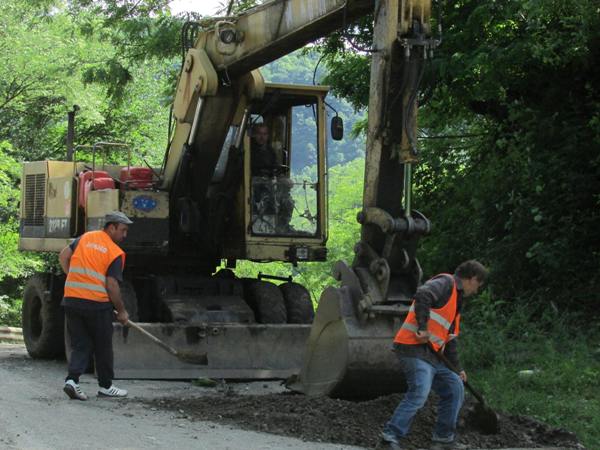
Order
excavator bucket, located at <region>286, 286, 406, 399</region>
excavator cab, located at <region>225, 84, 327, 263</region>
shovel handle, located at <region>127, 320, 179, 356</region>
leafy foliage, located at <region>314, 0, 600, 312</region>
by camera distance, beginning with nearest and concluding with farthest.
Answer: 1. excavator bucket, located at <region>286, 286, 406, 399</region>
2. shovel handle, located at <region>127, 320, 179, 356</region>
3. excavator cab, located at <region>225, 84, 327, 263</region>
4. leafy foliage, located at <region>314, 0, 600, 312</region>

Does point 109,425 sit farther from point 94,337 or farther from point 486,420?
point 486,420

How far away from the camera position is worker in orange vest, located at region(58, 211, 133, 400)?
403 inches

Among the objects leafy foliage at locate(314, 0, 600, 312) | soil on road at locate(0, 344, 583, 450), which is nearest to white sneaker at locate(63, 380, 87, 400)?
soil on road at locate(0, 344, 583, 450)

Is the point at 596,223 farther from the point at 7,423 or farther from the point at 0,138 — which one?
the point at 0,138

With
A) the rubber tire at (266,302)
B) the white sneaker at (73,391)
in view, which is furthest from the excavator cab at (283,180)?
the white sneaker at (73,391)

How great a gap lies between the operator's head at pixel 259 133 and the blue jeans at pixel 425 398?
5.15 m

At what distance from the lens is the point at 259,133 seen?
12.7 meters

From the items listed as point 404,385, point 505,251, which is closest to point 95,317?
point 404,385

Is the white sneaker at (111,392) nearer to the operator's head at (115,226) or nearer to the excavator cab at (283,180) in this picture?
the operator's head at (115,226)

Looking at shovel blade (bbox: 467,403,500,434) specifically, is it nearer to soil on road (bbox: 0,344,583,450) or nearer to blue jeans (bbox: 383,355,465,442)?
soil on road (bbox: 0,344,583,450)

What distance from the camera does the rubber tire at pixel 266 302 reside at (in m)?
12.7

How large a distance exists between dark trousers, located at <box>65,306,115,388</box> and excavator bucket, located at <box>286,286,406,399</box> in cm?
211

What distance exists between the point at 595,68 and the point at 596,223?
6.75ft

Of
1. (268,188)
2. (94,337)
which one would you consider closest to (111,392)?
(94,337)
